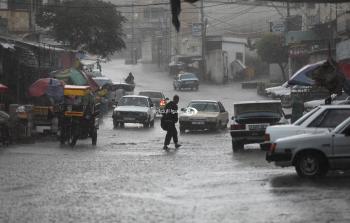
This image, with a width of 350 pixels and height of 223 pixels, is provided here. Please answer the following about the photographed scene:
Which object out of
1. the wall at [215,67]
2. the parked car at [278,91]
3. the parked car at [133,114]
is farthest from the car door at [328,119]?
the wall at [215,67]

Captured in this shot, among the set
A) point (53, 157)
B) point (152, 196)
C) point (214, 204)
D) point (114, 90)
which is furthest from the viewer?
point (114, 90)

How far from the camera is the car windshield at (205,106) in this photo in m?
35.7

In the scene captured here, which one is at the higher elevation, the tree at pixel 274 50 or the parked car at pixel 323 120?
the tree at pixel 274 50

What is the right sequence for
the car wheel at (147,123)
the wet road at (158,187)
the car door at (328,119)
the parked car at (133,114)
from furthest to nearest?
the car wheel at (147,123) < the parked car at (133,114) < the car door at (328,119) < the wet road at (158,187)

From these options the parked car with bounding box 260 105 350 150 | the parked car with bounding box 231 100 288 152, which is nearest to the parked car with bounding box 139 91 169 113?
the parked car with bounding box 231 100 288 152

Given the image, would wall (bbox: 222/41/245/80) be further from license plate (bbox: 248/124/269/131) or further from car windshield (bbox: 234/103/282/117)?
license plate (bbox: 248/124/269/131)

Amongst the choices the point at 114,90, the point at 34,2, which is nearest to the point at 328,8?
the point at 114,90

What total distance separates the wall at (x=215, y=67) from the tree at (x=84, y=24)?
26.7m

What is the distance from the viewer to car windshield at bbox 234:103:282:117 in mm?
24797

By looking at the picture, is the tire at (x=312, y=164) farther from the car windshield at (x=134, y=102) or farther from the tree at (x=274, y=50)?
the tree at (x=274, y=50)

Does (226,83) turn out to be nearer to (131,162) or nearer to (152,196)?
(131,162)

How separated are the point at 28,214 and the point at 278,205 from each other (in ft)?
13.3

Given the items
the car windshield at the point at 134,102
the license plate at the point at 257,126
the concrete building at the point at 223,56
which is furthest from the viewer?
the concrete building at the point at 223,56

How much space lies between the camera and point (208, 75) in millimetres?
84500
